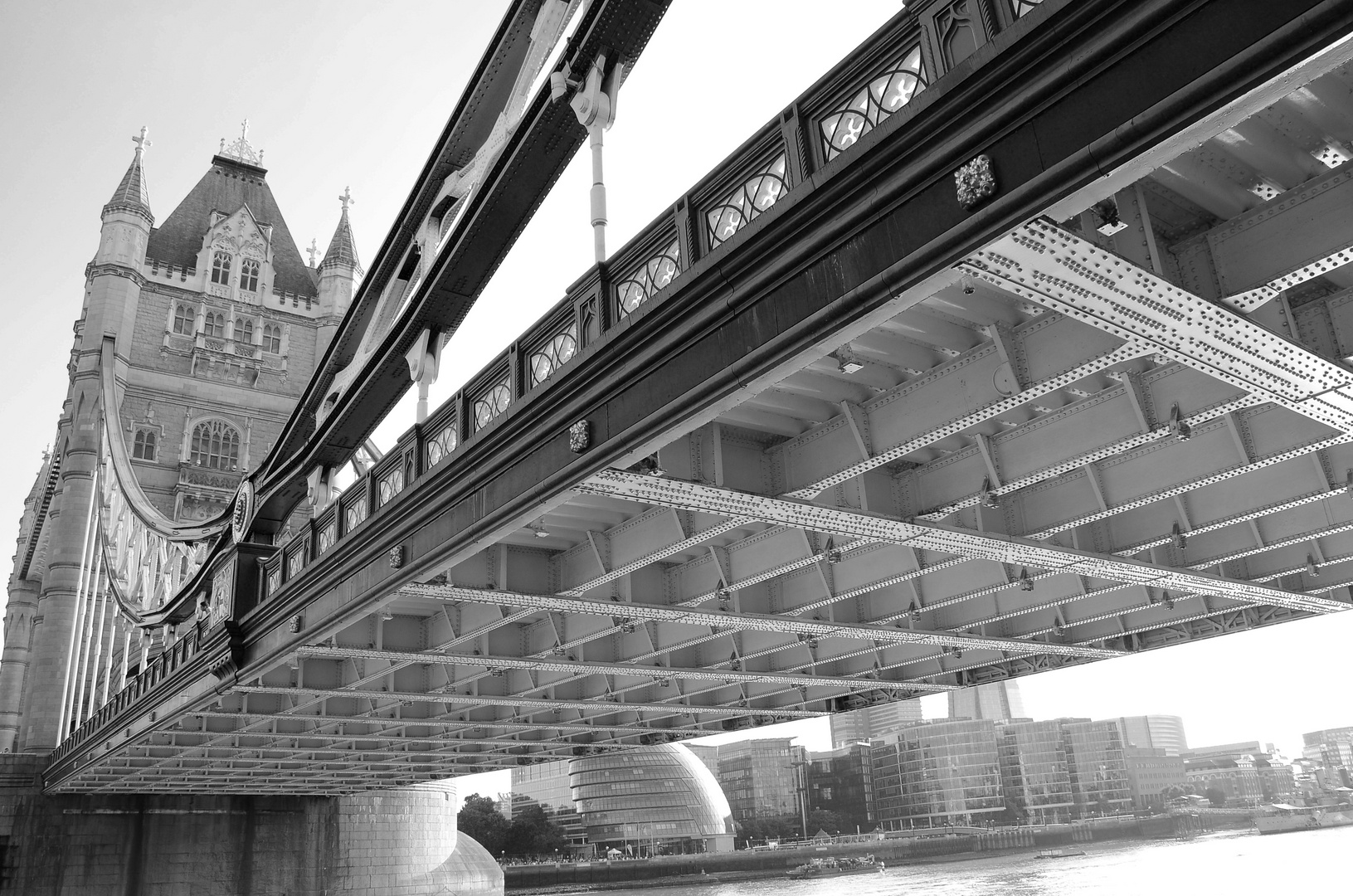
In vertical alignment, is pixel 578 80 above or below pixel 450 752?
above

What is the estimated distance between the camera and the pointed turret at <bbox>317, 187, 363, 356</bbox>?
215 ft

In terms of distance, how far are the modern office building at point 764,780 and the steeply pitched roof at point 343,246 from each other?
115975 mm

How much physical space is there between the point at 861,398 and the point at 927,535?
2636 millimetres

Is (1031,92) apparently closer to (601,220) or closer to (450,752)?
(601,220)

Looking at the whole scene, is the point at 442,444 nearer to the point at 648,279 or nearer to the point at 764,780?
the point at 648,279

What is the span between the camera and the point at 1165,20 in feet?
16.3

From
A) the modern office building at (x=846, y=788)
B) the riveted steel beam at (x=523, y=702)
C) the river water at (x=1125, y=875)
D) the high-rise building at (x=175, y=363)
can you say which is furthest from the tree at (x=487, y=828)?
the riveted steel beam at (x=523, y=702)

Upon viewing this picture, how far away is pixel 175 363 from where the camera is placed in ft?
195

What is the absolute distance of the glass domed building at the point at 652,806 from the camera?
11919 centimetres

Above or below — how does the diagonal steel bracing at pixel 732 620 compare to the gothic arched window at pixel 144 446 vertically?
below

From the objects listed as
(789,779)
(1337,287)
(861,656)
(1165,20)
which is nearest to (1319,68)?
(1165,20)

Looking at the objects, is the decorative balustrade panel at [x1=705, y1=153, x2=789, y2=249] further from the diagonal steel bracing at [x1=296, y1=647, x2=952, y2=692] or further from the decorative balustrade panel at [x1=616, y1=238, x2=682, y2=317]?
the diagonal steel bracing at [x1=296, y1=647, x2=952, y2=692]

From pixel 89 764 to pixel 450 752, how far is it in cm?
1006

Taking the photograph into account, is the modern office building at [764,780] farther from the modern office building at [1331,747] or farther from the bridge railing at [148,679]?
the bridge railing at [148,679]
